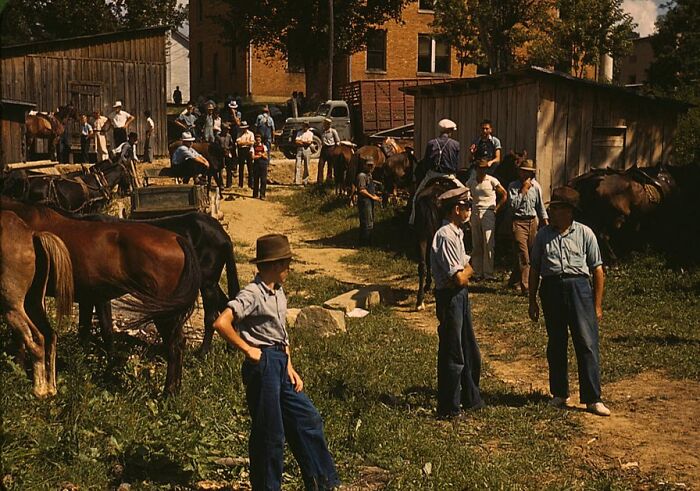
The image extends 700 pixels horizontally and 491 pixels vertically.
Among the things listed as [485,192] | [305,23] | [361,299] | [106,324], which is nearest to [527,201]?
[485,192]

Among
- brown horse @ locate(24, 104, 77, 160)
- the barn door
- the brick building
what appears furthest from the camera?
the brick building

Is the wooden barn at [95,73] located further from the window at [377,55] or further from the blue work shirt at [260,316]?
the blue work shirt at [260,316]

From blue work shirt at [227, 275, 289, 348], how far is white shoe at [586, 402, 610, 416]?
4013 millimetres

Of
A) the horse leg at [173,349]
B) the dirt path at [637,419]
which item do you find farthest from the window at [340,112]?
the horse leg at [173,349]

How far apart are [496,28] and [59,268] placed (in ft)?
95.5

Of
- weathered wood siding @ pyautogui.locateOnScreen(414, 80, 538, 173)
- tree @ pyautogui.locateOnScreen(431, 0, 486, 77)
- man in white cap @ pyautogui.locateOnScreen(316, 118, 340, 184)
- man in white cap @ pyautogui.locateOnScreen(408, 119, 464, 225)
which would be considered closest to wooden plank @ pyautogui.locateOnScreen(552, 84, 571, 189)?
weathered wood siding @ pyautogui.locateOnScreen(414, 80, 538, 173)

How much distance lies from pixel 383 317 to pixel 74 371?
19.5ft

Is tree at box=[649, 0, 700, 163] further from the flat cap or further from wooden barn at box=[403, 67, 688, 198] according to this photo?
the flat cap

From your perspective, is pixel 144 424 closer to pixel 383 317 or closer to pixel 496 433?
pixel 496 433

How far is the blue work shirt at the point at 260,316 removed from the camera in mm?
5984

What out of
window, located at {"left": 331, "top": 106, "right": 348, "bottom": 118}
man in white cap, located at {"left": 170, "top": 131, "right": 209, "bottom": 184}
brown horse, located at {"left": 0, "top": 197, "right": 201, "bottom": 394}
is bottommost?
brown horse, located at {"left": 0, "top": 197, "right": 201, "bottom": 394}

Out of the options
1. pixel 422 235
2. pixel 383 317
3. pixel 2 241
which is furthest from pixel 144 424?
pixel 422 235

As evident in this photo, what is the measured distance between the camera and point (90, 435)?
6.91 meters

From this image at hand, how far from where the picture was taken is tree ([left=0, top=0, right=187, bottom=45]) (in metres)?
42.2
